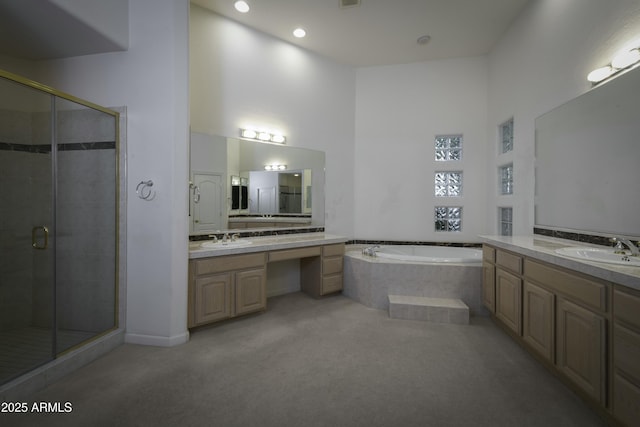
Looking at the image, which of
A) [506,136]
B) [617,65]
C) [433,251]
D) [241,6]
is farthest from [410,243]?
[241,6]

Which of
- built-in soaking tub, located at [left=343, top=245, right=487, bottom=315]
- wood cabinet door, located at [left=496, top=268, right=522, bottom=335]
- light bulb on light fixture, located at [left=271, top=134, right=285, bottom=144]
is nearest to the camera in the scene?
wood cabinet door, located at [left=496, top=268, right=522, bottom=335]

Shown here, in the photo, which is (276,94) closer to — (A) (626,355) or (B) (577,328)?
(B) (577,328)

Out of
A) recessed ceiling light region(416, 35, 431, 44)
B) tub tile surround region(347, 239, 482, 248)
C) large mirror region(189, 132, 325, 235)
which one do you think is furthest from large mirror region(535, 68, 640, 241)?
large mirror region(189, 132, 325, 235)

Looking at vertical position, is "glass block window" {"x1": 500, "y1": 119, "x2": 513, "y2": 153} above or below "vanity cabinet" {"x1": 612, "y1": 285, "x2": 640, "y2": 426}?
above

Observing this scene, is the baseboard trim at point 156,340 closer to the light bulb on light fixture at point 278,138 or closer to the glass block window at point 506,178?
the light bulb on light fixture at point 278,138

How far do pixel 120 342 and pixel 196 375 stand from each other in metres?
0.91

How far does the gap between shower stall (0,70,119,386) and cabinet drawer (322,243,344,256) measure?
208 centimetres

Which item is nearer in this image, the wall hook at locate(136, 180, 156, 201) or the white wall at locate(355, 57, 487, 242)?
the wall hook at locate(136, 180, 156, 201)

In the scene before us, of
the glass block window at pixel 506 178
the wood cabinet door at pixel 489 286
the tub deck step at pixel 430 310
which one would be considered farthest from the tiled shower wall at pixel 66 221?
the glass block window at pixel 506 178

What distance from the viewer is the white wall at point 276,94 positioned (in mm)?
3154

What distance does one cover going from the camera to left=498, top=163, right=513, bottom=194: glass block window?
3595 millimetres

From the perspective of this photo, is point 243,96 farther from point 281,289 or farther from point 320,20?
point 281,289

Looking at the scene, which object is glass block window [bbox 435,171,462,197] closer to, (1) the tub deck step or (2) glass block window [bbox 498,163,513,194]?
(2) glass block window [bbox 498,163,513,194]

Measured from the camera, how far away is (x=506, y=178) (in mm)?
3715
